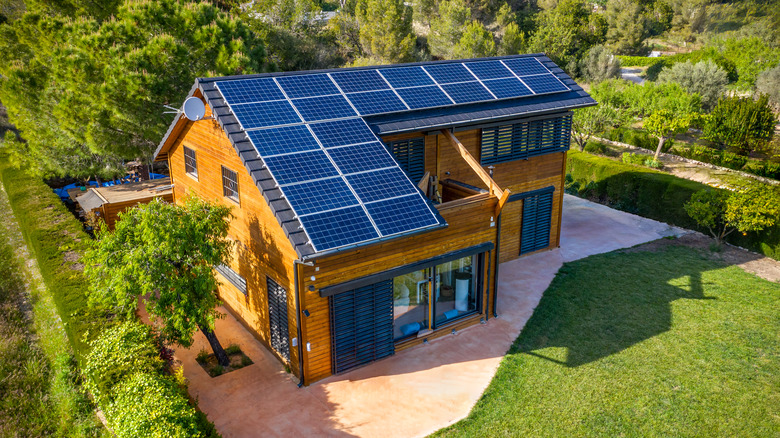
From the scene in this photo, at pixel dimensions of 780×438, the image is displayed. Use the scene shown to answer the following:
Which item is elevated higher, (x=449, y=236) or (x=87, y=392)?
(x=449, y=236)

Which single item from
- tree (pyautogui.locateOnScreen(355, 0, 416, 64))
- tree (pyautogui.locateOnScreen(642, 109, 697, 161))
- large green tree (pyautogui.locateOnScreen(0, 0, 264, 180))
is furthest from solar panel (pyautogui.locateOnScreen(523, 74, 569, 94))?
tree (pyautogui.locateOnScreen(355, 0, 416, 64))

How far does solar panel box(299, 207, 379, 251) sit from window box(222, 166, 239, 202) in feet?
13.5

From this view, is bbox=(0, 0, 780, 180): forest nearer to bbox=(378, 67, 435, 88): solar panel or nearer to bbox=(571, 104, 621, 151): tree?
bbox=(571, 104, 621, 151): tree

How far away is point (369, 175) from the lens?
14219 millimetres

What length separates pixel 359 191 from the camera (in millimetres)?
13648

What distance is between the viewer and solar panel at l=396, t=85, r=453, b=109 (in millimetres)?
17797

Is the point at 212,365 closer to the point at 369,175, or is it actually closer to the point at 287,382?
the point at 287,382

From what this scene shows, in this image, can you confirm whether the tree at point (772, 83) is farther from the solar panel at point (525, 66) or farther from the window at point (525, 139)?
the window at point (525, 139)

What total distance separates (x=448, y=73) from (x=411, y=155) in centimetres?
442

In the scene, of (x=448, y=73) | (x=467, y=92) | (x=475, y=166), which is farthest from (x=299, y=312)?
(x=448, y=73)

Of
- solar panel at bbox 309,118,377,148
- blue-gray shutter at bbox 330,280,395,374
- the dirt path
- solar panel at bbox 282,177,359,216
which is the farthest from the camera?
the dirt path

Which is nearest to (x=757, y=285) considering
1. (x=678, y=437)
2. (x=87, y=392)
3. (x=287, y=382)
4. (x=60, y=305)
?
(x=678, y=437)

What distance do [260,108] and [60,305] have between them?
344 inches

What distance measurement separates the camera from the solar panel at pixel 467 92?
18859 millimetres
